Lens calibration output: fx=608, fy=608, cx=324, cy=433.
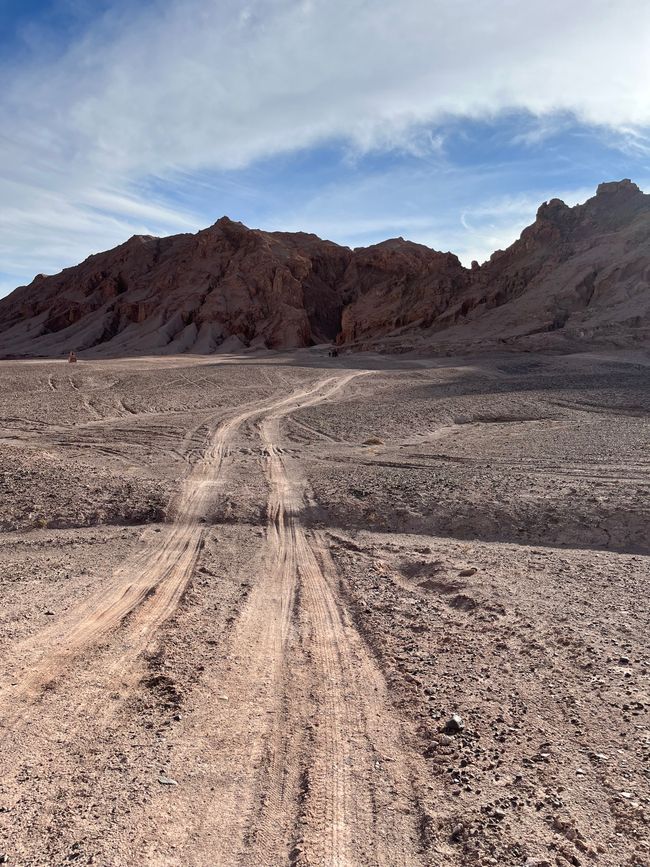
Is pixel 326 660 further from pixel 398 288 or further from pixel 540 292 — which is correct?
pixel 398 288

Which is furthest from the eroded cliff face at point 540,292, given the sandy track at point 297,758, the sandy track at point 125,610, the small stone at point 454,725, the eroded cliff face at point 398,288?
the small stone at point 454,725

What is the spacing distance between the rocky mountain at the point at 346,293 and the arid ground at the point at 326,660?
3405 cm

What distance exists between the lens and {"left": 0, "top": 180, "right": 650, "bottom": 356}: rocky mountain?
47.6 m

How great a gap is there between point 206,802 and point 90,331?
7212 centimetres

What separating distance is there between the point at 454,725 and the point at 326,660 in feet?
4.15

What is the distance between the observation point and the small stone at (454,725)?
373cm

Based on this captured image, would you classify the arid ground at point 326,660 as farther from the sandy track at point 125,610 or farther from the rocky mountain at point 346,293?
the rocky mountain at point 346,293

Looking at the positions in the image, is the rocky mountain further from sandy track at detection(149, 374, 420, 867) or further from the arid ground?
sandy track at detection(149, 374, 420, 867)

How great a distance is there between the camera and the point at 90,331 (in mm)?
69000

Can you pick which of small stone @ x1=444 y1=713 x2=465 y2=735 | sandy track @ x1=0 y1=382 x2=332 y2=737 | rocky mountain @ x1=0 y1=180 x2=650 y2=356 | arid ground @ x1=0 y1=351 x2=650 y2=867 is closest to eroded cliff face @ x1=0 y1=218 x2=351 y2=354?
rocky mountain @ x1=0 y1=180 x2=650 y2=356

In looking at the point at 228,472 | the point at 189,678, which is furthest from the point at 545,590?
the point at 228,472

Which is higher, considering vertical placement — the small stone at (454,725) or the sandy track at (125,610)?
the sandy track at (125,610)

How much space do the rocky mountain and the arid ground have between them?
34053mm

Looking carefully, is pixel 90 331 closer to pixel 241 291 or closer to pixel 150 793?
pixel 241 291
